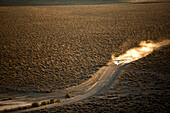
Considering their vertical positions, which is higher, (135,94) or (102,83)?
(102,83)

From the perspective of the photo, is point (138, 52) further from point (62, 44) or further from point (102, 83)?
point (62, 44)

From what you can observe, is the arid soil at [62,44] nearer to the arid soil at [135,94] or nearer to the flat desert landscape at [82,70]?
the flat desert landscape at [82,70]

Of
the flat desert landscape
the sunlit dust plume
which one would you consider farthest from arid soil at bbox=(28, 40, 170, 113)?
the sunlit dust plume

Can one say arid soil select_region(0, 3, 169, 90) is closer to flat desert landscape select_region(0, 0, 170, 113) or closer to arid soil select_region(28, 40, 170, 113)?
flat desert landscape select_region(0, 0, 170, 113)

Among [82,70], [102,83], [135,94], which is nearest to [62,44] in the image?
[82,70]

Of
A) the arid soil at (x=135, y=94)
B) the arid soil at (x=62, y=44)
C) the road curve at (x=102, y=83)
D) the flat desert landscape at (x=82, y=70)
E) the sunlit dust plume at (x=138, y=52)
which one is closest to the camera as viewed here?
the arid soil at (x=135, y=94)

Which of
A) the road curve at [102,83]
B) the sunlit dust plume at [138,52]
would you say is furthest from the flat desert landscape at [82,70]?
the sunlit dust plume at [138,52]

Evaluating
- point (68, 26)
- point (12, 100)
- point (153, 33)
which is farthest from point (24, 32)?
point (153, 33)
